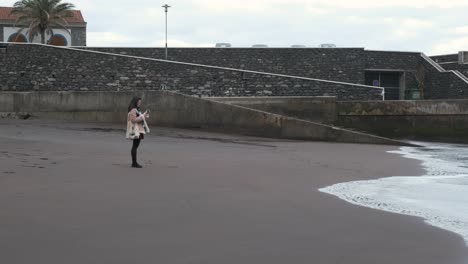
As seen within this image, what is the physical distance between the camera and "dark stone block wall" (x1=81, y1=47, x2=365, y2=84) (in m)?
36.6

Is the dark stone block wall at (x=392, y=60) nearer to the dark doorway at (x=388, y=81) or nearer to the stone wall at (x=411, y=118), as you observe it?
the dark doorway at (x=388, y=81)

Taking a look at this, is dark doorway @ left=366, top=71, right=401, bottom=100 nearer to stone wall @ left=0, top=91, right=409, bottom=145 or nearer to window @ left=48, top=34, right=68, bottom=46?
stone wall @ left=0, top=91, right=409, bottom=145

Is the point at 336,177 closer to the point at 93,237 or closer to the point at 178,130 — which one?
the point at 93,237

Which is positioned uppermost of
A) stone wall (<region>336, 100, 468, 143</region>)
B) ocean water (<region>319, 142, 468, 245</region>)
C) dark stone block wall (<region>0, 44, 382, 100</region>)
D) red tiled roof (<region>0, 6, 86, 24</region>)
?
red tiled roof (<region>0, 6, 86, 24</region>)

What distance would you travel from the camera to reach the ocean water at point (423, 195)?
24.2 ft

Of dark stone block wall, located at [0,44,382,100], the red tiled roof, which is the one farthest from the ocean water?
the red tiled roof

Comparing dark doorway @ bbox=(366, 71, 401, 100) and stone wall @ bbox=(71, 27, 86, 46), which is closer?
dark doorway @ bbox=(366, 71, 401, 100)

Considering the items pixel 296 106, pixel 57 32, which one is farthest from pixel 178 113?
pixel 57 32

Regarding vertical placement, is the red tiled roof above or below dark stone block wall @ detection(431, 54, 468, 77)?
above

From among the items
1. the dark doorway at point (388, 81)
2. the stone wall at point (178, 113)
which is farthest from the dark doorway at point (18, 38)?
the stone wall at point (178, 113)

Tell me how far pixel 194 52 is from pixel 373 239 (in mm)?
31239

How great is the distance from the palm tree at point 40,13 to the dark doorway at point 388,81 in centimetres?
2765

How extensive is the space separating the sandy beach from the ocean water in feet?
0.92

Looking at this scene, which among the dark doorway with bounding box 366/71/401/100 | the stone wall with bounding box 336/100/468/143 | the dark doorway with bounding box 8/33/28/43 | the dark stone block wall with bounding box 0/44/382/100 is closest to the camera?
the stone wall with bounding box 336/100/468/143
